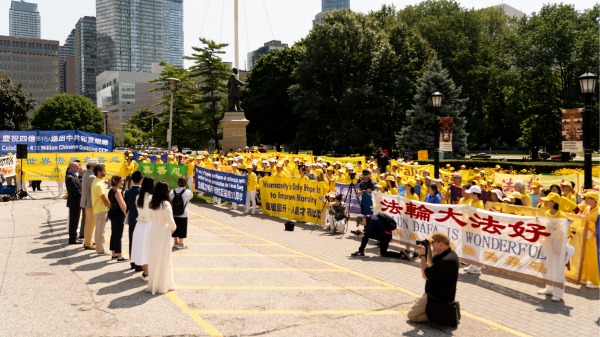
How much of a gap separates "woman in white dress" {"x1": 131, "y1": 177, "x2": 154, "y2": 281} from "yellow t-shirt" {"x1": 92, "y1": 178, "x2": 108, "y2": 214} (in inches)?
84.9

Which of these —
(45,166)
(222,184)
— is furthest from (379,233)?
(45,166)

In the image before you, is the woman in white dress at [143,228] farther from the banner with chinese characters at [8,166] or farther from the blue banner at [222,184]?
the banner with chinese characters at [8,166]

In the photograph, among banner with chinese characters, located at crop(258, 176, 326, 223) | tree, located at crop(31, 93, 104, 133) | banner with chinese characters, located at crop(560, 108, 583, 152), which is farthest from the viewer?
tree, located at crop(31, 93, 104, 133)

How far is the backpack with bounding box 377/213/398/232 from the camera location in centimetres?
1185

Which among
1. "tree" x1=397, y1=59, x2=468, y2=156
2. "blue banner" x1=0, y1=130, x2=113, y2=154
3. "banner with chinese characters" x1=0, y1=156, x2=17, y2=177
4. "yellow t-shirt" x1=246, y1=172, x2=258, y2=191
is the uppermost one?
"tree" x1=397, y1=59, x2=468, y2=156

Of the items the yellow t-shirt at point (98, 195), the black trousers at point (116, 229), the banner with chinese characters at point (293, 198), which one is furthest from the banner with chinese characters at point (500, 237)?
the yellow t-shirt at point (98, 195)

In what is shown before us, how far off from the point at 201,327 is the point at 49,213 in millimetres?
13096

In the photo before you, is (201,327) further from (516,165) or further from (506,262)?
(516,165)

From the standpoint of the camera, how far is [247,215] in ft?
61.0

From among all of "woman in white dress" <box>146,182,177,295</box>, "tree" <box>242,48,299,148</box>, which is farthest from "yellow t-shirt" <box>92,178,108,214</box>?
"tree" <box>242,48,299,148</box>

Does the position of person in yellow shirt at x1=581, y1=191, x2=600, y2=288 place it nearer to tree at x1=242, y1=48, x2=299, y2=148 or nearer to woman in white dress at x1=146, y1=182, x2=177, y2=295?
woman in white dress at x1=146, y1=182, x2=177, y2=295

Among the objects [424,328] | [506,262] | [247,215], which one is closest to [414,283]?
[506,262]

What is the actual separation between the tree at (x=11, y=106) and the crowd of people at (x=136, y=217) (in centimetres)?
6418

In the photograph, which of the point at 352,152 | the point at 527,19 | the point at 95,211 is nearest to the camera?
the point at 95,211
